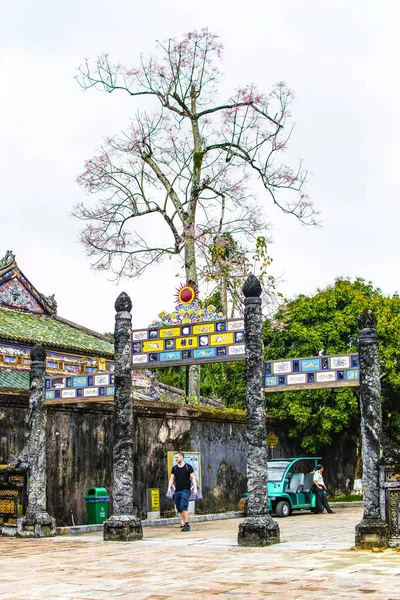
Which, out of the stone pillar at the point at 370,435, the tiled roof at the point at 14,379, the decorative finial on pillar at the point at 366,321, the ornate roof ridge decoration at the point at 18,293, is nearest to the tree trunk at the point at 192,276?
the tiled roof at the point at 14,379

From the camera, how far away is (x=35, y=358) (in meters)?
15.9

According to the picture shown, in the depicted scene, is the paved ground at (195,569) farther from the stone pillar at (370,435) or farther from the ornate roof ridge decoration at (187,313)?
the ornate roof ridge decoration at (187,313)

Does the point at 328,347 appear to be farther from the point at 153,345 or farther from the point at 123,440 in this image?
the point at 123,440

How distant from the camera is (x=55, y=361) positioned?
2367 centimetres

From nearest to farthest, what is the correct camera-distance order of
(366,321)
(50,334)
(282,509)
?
1. (366,321)
2. (282,509)
3. (50,334)

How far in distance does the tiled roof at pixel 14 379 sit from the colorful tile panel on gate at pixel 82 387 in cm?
447

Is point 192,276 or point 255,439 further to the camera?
point 192,276

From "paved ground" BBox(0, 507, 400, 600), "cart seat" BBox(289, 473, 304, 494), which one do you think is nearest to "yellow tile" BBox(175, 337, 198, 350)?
"paved ground" BBox(0, 507, 400, 600)

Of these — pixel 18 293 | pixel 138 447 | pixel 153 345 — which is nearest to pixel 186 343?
pixel 153 345

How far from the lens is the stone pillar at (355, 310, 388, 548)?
11336mm

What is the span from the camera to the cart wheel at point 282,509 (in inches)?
770

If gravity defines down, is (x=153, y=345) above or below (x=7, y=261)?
below

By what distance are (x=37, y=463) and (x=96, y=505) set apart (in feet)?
6.54

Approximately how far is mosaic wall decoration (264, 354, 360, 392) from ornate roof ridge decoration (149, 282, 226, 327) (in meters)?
1.51
